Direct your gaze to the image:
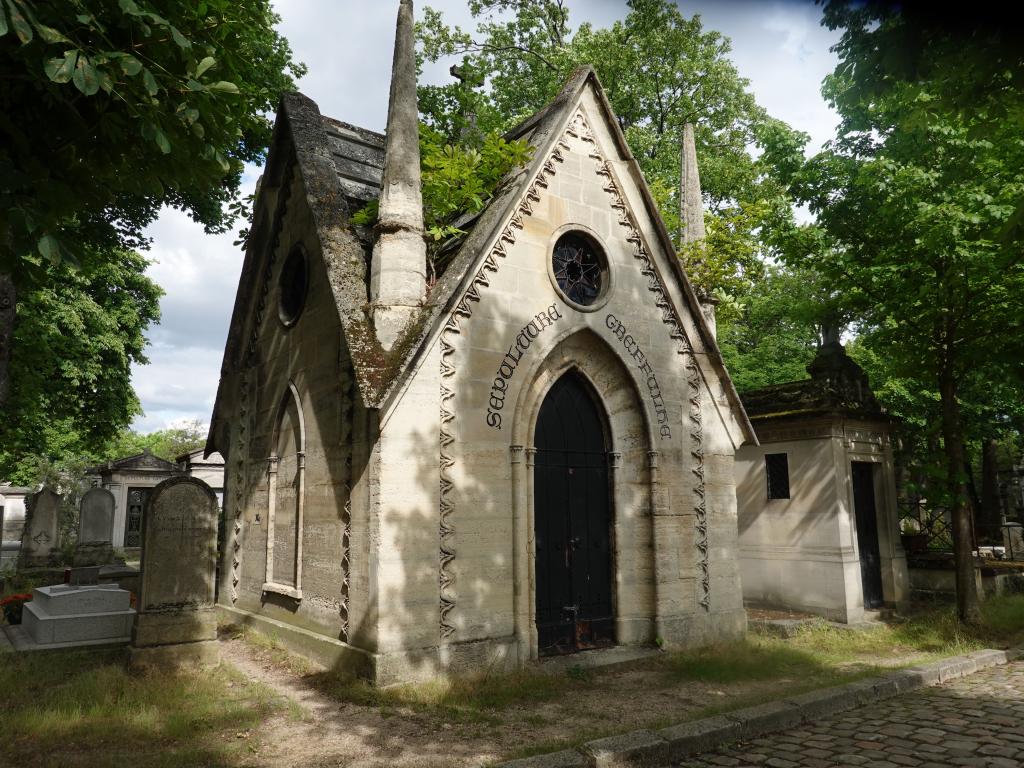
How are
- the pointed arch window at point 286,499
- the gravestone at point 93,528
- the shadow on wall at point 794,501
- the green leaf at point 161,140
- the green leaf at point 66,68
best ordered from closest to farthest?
the green leaf at point 66,68 < the green leaf at point 161,140 < the pointed arch window at point 286,499 < the shadow on wall at point 794,501 < the gravestone at point 93,528

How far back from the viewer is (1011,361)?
11.7 metres

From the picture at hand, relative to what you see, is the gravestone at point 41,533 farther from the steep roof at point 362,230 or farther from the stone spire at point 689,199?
the stone spire at point 689,199

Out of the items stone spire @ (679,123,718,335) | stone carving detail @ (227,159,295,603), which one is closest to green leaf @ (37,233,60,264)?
stone carving detail @ (227,159,295,603)

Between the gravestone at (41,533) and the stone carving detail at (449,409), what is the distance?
1751 centimetres

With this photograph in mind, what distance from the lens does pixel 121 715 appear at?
6.44 m

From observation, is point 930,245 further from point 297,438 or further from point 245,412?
point 245,412

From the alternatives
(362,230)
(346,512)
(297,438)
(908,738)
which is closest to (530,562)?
(346,512)

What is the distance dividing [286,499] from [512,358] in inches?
160

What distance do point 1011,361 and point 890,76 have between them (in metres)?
8.43

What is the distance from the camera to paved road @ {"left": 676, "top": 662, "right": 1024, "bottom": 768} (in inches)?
222

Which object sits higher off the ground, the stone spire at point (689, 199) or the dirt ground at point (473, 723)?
the stone spire at point (689, 199)

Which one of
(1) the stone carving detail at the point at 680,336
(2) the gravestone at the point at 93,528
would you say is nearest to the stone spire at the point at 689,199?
(1) the stone carving detail at the point at 680,336

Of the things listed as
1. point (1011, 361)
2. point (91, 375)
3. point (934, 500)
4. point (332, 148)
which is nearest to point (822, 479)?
point (934, 500)

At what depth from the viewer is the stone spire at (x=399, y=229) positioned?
325 inches
